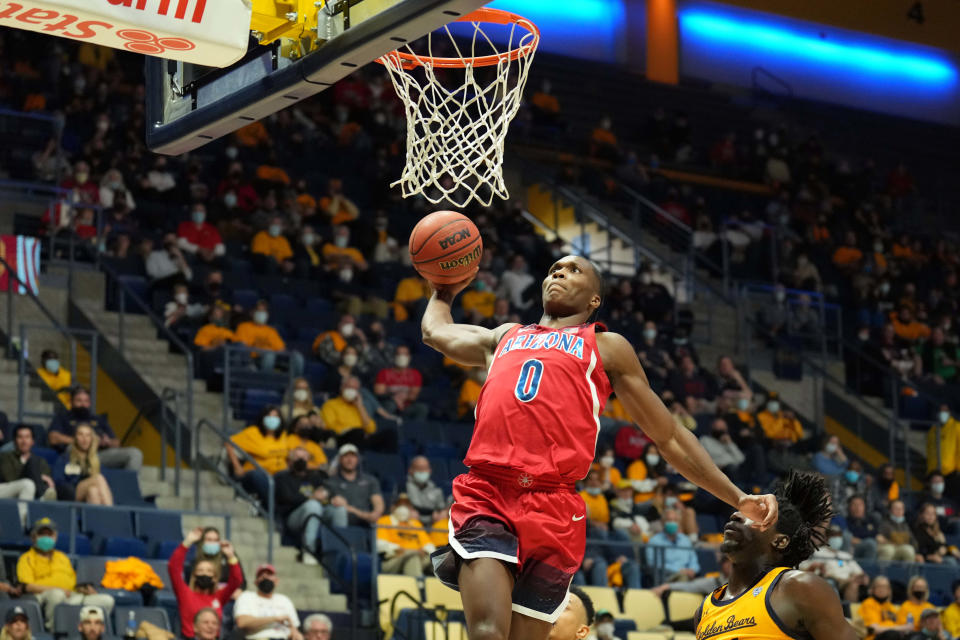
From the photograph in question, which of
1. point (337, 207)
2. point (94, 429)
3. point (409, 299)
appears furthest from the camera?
point (337, 207)

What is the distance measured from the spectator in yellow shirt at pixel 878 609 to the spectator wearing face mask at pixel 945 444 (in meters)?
4.89

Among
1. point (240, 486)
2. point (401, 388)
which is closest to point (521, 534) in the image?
point (240, 486)

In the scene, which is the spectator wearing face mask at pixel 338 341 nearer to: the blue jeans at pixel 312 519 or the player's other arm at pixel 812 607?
the blue jeans at pixel 312 519

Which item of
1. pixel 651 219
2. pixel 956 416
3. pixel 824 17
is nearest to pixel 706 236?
pixel 651 219

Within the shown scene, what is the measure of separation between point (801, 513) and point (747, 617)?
53cm

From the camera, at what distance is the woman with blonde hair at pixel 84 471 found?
11.5m

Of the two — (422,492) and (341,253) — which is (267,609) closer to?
(422,492)

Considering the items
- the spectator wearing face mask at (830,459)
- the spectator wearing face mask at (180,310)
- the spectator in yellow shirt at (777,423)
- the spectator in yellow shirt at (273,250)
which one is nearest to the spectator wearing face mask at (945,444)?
the spectator wearing face mask at (830,459)

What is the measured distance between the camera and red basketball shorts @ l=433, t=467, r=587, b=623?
15.3ft

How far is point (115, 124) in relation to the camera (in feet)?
56.5

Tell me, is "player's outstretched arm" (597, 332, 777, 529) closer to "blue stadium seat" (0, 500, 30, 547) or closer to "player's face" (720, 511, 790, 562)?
"player's face" (720, 511, 790, 562)

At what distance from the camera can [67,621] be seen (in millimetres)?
9867

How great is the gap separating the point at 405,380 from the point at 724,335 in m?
6.57

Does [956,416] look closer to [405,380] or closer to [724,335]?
[724,335]
